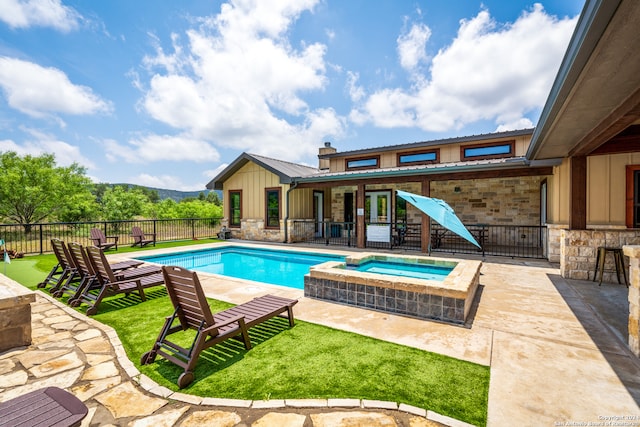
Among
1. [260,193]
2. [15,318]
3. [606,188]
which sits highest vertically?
[260,193]

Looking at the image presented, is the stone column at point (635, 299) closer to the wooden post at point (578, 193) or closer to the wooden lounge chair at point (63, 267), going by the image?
the wooden post at point (578, 193)

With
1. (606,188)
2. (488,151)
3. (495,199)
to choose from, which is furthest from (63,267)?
(495,199)

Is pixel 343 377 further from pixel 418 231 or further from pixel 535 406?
pixel 418 231

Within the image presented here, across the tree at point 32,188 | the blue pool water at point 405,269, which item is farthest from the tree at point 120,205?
the blue pool water at point 405,269

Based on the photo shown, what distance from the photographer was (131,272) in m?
5.65

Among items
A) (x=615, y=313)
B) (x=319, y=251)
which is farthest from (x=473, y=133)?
(x=615, y=313)

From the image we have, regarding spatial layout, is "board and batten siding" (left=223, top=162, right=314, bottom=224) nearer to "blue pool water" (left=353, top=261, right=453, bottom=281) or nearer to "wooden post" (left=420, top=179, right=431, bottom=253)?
"wooden post" (left=420, top=179, right=431, bottom=253)

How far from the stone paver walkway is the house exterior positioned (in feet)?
11.4

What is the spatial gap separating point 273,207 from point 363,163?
5032 mm

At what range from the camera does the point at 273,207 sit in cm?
1426

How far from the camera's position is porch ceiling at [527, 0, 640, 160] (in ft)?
7.33

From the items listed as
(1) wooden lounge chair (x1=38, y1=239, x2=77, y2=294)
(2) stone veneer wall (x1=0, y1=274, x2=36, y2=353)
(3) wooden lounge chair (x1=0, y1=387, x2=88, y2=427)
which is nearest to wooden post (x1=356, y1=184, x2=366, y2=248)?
(1) wooden lounge chair (x1=38, y1=239, x2=77, y2=294)

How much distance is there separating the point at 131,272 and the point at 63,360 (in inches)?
115

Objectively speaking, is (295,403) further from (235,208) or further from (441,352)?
(235,208)
